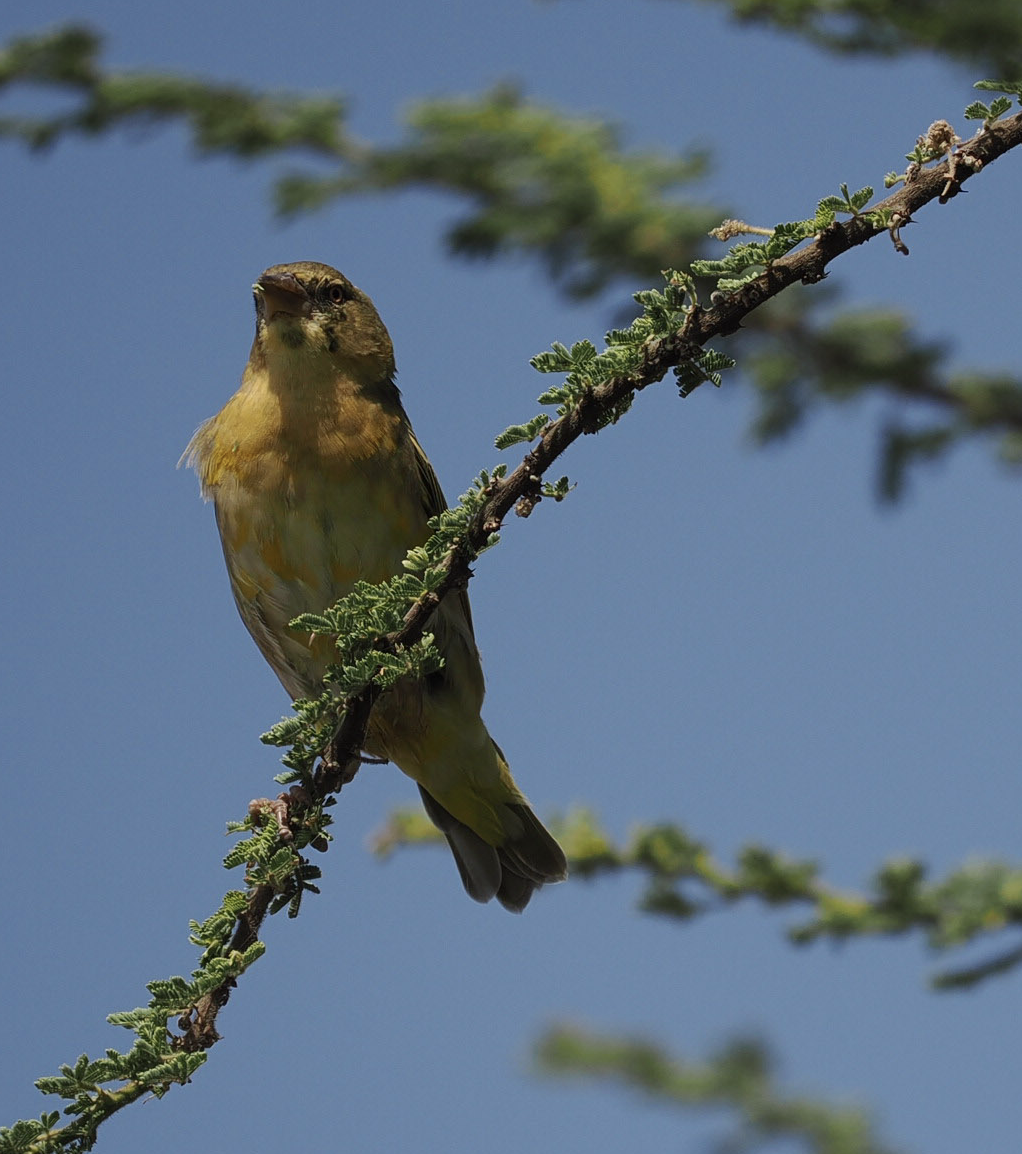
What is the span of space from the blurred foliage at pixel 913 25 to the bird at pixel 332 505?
1.63 m

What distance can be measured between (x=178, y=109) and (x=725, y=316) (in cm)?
214

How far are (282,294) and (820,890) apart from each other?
8.47 ft

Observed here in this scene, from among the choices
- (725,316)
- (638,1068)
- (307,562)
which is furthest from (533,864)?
(725,316)

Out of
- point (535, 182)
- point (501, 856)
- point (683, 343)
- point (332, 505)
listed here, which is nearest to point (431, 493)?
point (332, 505)

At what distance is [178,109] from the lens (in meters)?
3.77

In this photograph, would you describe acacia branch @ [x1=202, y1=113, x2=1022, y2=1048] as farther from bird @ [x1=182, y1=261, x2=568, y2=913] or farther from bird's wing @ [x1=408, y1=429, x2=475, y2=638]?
bird's wing @ [x1=408, y1=429, x2=475, y2=638]

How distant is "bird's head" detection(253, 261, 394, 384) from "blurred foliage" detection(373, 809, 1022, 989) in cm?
174

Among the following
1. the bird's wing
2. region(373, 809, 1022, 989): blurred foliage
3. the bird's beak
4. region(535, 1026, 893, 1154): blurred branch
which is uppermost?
the bird's beak

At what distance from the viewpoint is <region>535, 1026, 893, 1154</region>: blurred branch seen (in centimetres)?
255

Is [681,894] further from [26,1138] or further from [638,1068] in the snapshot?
[26,1138]

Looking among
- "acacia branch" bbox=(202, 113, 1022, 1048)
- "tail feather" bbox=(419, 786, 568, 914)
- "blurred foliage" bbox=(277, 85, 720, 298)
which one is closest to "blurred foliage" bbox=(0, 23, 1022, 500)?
"blurred foliage" bbox=(277, 85, 720, 298)

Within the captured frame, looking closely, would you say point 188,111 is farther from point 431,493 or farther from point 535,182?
point 431,493

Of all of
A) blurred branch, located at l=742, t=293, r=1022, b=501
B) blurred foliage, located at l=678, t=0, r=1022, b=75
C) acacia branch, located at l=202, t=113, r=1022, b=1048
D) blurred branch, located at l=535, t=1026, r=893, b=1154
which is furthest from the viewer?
blurred branch, located at l=742, t=293, r=1022, b=501

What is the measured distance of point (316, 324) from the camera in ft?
14.9
